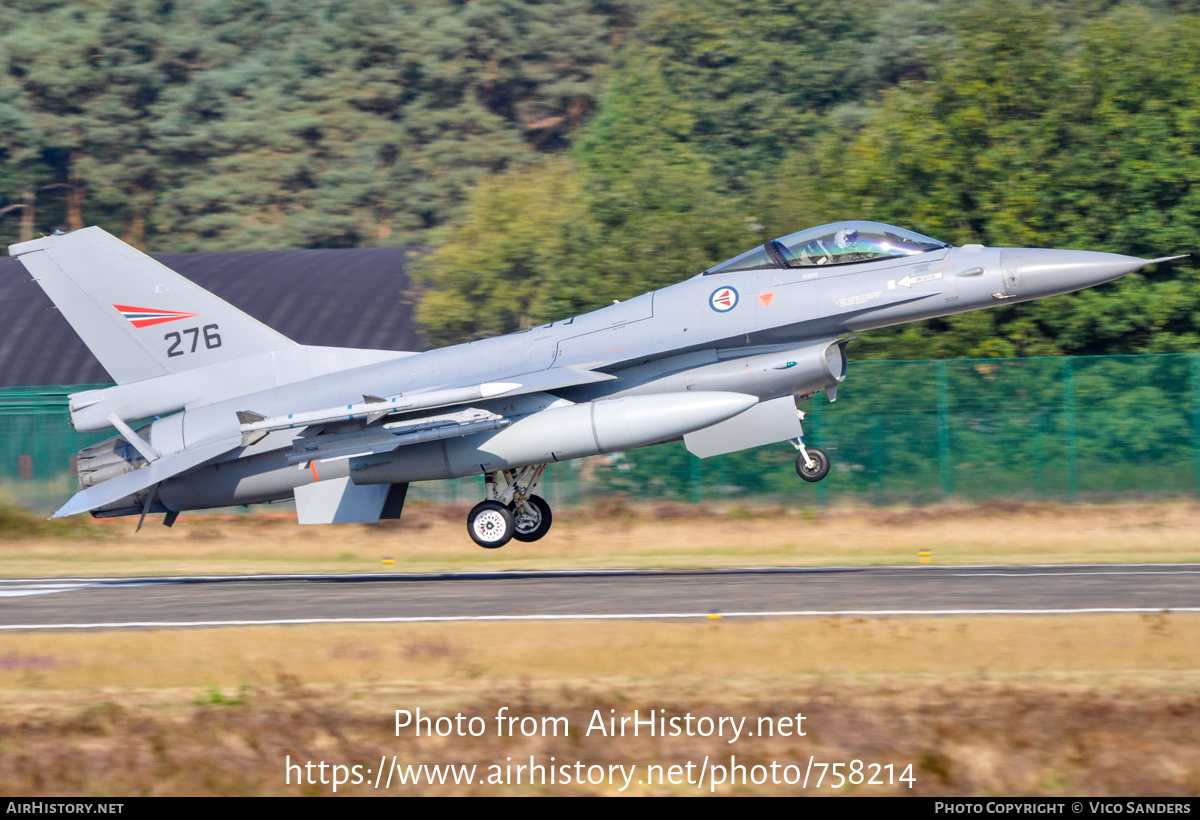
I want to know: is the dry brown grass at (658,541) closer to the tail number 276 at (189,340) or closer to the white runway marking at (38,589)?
the white runway marking at (38,589)

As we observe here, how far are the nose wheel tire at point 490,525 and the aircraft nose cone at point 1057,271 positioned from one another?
23.0 ft

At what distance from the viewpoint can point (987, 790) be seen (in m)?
8.33

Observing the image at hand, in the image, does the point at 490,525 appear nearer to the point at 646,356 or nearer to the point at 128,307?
the point at 646,356

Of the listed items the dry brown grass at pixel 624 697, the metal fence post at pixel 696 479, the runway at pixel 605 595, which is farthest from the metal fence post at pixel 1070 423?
the dry brown grass at pixel 624 697

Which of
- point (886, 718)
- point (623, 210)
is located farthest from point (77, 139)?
point (886, 718)

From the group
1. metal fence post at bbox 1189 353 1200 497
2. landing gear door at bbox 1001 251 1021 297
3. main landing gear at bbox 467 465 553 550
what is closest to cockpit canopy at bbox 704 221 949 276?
landing gear door at bbox 1001 251 1021 297

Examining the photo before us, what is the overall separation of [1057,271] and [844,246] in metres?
2.48

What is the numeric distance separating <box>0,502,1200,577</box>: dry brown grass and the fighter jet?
3.21 metres

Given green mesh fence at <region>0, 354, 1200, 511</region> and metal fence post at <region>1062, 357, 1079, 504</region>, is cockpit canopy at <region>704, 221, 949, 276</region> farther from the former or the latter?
metal fence post at <region>1062, 357, 1079, 504</region>

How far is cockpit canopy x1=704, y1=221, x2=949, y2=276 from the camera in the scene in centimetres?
1648

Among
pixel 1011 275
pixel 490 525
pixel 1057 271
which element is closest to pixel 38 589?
pixel 490 525

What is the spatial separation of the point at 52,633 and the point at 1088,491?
A: 686 inches

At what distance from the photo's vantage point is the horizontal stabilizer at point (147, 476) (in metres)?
17.5

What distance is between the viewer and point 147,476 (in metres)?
17.7
